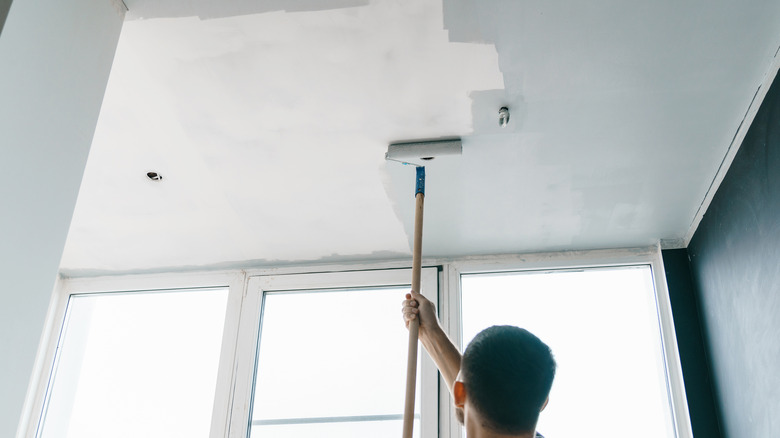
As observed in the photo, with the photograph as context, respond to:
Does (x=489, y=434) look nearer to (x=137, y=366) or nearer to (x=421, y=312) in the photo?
(x=421, y=312)

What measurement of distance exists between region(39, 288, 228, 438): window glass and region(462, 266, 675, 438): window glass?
1.35 meters

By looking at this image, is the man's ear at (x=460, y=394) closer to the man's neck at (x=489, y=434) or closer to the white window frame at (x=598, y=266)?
the man's neck at (x=489, y=434)

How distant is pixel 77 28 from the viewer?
1.73 meters

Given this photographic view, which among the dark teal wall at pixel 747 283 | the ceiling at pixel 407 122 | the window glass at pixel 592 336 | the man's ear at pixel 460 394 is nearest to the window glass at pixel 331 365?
the ceiling at pixel 407 122

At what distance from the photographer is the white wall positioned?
1.45 meters

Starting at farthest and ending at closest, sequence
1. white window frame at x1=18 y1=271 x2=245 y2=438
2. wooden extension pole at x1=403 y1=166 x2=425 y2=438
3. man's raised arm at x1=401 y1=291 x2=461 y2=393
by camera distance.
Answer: white window frame at x1=18 y1=271 x2=245 y2=438 < man's raised arm at x1=401 y1=291 x2=461 y2=393 < wooden extension pole at x1=403 y1=166 x2=425 y2=438

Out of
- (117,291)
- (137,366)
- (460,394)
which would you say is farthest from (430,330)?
(117,291)

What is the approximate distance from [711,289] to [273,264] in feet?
6.74

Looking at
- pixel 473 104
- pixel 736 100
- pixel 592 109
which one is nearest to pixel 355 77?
pixel 473 104

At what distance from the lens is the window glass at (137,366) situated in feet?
11.0

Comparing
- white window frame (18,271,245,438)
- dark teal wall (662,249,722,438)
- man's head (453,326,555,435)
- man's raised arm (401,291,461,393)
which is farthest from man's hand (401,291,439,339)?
white window frame (18,271,245,438)

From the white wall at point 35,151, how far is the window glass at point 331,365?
1801 mm

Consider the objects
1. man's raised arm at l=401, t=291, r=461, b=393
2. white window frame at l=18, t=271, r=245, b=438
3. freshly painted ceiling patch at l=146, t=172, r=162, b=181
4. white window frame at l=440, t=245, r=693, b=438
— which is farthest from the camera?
white window frame at l=18, t=271, r=245, b=438

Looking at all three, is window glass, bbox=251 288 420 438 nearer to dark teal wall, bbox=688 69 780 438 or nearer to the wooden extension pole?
the wooden extension pole
